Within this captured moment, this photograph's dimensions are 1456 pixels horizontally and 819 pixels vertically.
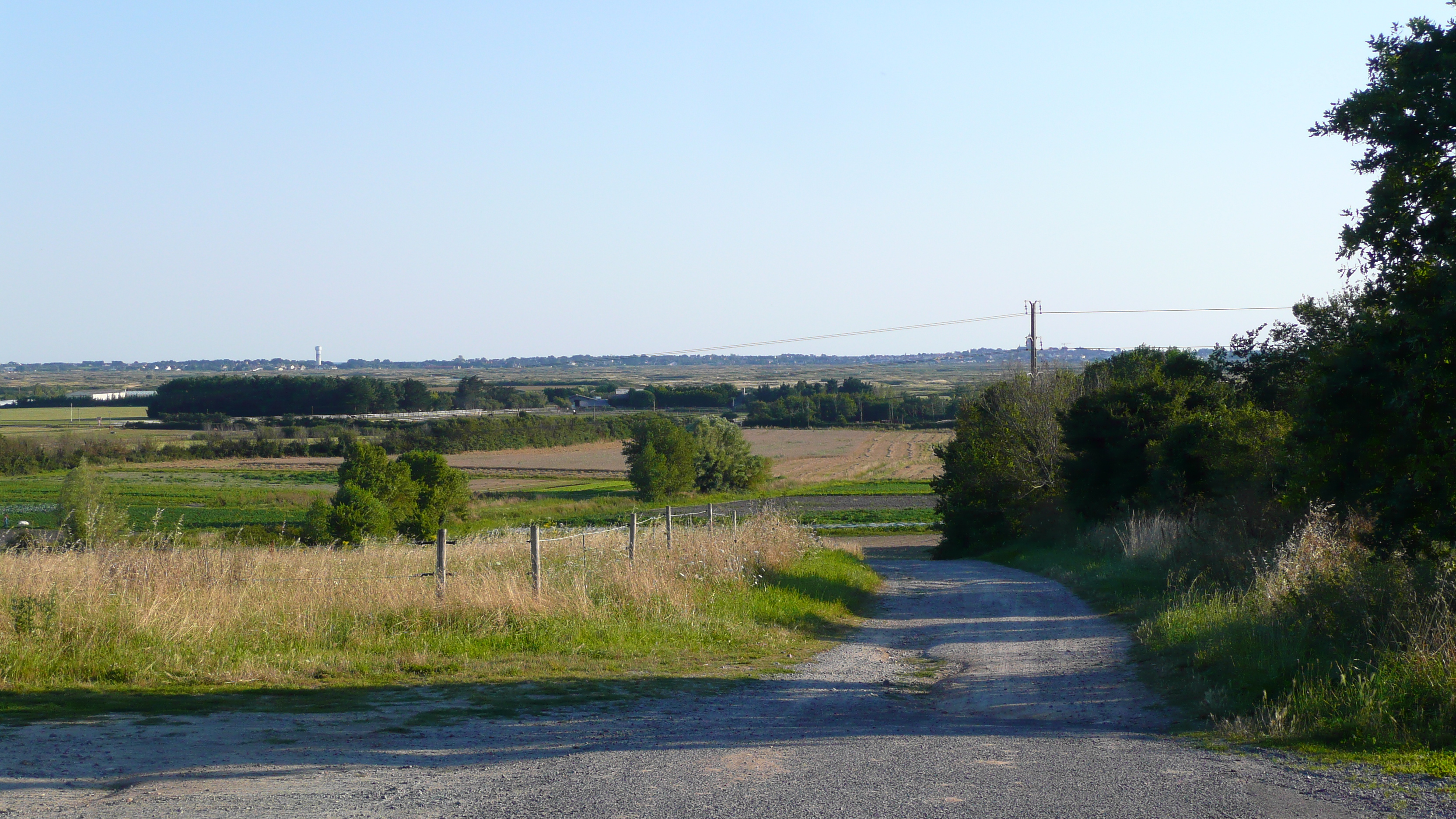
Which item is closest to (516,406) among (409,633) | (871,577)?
(871,577)

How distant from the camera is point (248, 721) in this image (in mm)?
7477

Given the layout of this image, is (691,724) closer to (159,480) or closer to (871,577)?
(871,577)

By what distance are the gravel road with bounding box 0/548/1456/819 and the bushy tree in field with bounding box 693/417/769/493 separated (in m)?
69.4

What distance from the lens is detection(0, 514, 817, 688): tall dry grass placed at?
928 cm

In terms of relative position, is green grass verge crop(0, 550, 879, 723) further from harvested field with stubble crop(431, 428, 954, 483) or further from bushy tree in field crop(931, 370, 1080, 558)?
harvested field with stubble crop(431, 428, 954, 483)

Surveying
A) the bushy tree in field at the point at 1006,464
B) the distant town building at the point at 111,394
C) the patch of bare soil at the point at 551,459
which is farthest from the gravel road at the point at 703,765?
the distant town building at the point at 111,394

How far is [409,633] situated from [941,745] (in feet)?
20.5

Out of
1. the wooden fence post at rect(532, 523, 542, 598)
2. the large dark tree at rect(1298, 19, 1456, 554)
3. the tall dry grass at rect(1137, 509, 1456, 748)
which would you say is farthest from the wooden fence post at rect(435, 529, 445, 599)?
the large dark tree at rect(1298, 19, 1456, 554)

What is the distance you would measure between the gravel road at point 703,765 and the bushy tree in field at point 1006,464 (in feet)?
98.0

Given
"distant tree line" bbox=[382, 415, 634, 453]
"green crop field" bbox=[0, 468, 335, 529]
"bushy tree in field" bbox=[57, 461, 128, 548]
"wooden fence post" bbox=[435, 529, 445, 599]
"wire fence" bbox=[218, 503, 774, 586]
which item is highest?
"wooden fence post" bbox=[435, 529, 445, 599]

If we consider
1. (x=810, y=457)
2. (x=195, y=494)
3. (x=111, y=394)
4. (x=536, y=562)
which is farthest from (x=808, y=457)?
(x=111, y=394)

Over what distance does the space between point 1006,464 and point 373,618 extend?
31.5 metres

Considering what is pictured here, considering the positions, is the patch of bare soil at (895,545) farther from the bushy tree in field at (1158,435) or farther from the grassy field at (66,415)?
the grassy field at (66,415)

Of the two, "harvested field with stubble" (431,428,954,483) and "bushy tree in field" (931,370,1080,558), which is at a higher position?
"bushy tree in field" (931,370,1080,558)
